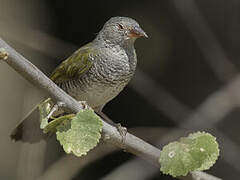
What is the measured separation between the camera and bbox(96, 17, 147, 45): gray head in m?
3.47

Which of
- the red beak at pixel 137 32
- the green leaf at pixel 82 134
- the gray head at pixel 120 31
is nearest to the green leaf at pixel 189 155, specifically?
the green leaf at pixel 82 134

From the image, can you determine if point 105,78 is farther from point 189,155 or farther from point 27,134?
point 189,155

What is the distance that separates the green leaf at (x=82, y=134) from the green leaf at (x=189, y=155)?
0.32 metres

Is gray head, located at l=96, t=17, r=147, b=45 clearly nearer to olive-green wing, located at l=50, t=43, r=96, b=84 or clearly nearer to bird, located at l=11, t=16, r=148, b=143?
bird, located at l=11, t=16, r=148, b=143

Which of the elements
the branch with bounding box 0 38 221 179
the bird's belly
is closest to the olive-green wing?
the bird's belly

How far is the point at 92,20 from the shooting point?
623 cm

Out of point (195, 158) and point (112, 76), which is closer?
point (195, 158)

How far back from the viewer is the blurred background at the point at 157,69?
4.82m

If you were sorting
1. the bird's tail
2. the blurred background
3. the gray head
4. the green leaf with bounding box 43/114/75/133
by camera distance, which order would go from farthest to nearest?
the blurred background, the gray head, the bird's tail, the green leaf with bounding box 43/114/75/133

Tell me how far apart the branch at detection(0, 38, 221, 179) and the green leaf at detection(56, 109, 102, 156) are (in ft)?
0.40

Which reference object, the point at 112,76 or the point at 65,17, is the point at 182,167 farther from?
the point at 65,17

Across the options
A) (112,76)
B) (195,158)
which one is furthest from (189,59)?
(195,158)

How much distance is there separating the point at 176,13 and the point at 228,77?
3.63 feet

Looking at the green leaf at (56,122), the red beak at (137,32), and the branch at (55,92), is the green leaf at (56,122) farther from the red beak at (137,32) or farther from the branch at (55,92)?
the red beak at (137,32)
